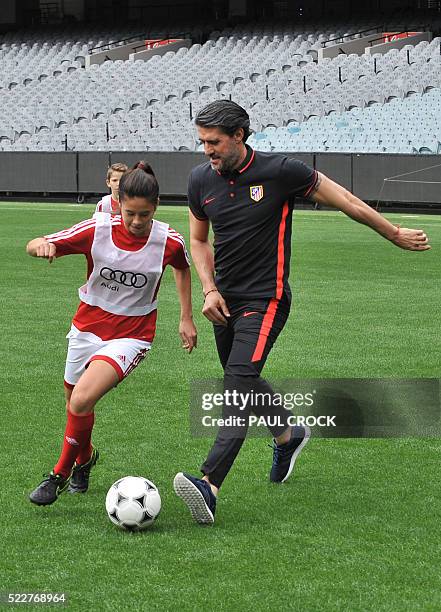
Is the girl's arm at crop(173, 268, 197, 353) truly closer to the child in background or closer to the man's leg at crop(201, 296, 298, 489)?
the man's leg at crop(201, 296, 298, 489)

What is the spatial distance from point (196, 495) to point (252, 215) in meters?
1.47

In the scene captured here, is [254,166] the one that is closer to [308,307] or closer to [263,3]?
[308,307]

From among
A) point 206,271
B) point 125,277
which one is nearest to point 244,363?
point 206,271

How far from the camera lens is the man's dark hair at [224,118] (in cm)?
562

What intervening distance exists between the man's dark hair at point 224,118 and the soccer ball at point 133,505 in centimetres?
183

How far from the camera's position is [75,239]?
5910 millimetres

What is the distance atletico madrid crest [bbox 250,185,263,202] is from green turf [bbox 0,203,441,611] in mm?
1613

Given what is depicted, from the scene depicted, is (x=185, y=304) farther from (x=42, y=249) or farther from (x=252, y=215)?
(x=42, y=249)

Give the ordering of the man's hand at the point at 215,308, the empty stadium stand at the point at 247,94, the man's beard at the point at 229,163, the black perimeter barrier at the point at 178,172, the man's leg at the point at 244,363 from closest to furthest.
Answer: the man's leg at the point at 244,363
the man's beard at the point at 229,163
the man's hand at the point at 215,308
the black perimeter barrier at the point at 178,172
the empty stadium stand at the point at 247,94

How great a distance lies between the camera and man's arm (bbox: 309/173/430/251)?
19.3 ft

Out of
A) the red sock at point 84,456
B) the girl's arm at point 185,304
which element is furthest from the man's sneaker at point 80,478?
the girl's arm at point 185,304

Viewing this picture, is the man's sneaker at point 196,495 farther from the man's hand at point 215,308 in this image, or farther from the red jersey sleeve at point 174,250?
the red jersey sleeve at point 174,250

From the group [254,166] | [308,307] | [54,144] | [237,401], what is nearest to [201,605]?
[237,401]

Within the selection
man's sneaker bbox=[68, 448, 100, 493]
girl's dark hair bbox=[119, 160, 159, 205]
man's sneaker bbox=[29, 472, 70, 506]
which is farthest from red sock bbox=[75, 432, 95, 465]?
girl's dark hair bbox=[119, 160, 159, 205]
